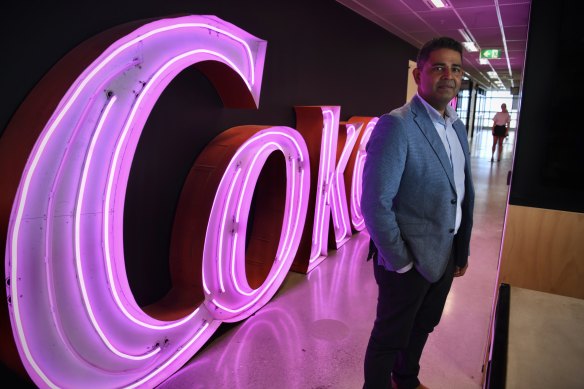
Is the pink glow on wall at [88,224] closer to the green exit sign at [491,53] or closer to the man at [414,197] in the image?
the man at [414,197]

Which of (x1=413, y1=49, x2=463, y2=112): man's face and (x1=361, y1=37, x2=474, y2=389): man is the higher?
(x1=413, y1=49, x2=463, y2=112): man's face

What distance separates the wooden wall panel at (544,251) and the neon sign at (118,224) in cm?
151

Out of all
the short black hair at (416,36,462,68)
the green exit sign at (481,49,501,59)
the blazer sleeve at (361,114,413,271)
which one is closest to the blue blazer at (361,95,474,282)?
→ the blazer sleeve at (361,114,413,271)

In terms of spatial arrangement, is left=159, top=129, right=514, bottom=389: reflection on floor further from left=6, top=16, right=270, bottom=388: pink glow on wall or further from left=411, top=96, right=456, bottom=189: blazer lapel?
left=411, top=96, right=456, bottom=189: blazer lapel

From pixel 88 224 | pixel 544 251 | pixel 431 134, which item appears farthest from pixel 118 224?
pixel 544 251

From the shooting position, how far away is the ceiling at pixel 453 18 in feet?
16.2

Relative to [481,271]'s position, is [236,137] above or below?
above

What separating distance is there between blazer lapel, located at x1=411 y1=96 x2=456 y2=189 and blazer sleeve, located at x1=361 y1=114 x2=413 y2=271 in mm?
116

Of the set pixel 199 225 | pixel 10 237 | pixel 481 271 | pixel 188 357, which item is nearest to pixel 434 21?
pixel 481 271

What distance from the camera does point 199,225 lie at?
2.35 m

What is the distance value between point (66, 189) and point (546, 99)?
2.05 metres

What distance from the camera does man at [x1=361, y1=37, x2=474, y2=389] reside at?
1.67 metres

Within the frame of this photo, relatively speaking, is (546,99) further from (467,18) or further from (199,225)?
(467,18)

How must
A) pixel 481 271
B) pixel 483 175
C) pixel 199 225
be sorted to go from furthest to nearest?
1. pixel 483 175
2. pixel 481 271
3. pixel 199 225
